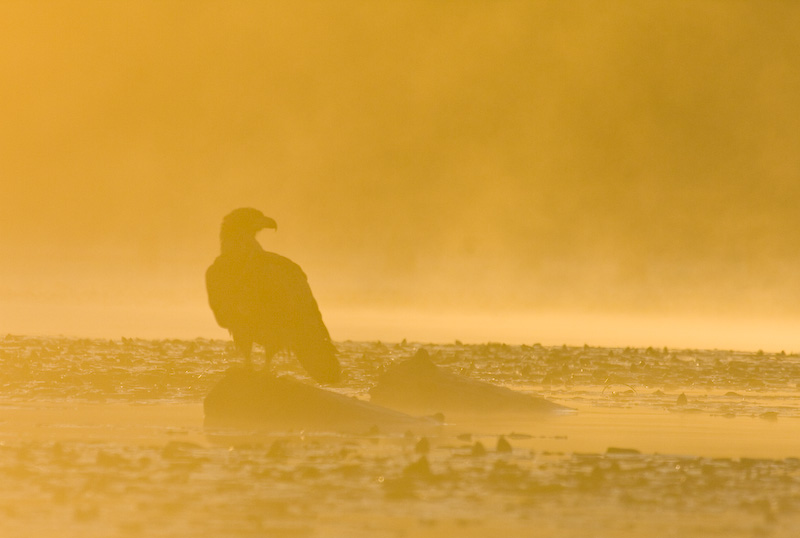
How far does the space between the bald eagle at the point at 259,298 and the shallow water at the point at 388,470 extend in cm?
133

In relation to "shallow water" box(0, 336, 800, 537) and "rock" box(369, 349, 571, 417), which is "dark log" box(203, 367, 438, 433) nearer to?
"shallow water" box(0, 336, 800, 537)

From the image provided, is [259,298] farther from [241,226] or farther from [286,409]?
[286,409]

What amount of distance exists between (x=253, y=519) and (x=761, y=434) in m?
8.64

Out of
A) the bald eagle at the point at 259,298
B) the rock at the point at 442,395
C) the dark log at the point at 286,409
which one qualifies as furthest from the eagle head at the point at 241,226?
the rock at the point at 442,395

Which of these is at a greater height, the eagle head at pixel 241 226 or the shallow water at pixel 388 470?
the eagle head at pixel 241 226

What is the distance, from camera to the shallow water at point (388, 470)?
10117 mm

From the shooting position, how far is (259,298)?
17922 millimetres

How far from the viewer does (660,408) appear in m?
20.3

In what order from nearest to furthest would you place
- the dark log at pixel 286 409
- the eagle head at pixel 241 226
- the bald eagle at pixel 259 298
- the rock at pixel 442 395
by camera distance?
the dark log at pixel 286 409 < the bald eagle at pixel 259 298 < the eagle head at pixel 241 226 < the rock at pixel 442 395

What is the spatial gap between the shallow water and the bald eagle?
1.33 meters

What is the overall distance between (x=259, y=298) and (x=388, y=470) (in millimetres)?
5869

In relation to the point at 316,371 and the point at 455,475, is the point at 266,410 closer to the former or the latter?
the point at 316,371

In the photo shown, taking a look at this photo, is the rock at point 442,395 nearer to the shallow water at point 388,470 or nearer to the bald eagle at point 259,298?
the shallow water at point 388,470

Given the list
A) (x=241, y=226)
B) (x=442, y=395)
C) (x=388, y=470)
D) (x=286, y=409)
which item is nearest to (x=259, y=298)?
(x=241, y=226)
